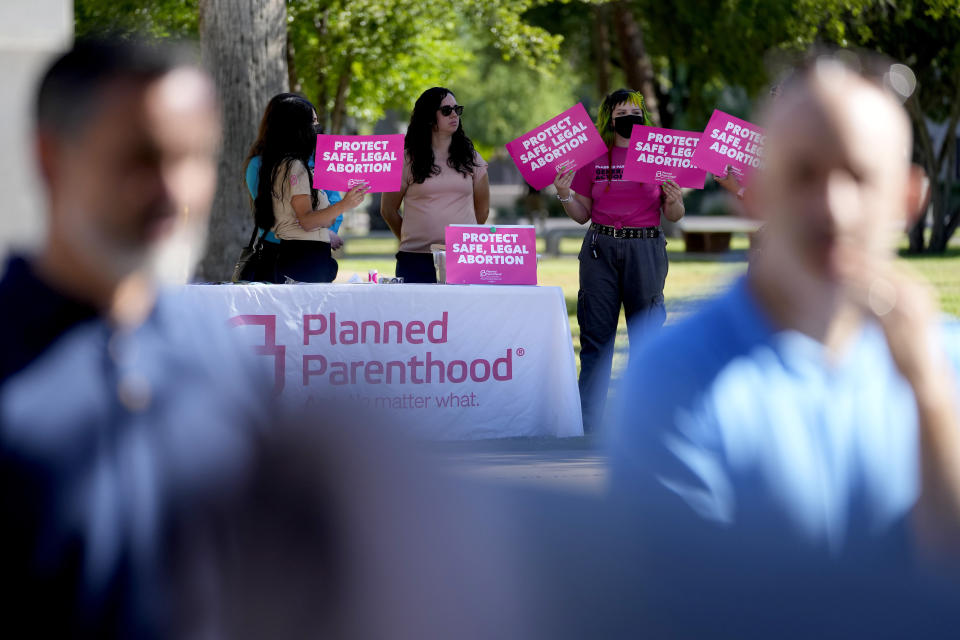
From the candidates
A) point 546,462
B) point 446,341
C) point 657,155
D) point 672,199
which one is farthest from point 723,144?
point 546,462

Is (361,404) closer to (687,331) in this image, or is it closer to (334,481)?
(334,481)

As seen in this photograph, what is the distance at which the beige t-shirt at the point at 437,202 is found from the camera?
7559 mm

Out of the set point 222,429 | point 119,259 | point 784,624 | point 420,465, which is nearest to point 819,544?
point 784,624

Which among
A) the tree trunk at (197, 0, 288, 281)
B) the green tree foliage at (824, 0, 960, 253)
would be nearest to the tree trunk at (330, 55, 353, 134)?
the green tree foliage at (824, 0, 960, 253)

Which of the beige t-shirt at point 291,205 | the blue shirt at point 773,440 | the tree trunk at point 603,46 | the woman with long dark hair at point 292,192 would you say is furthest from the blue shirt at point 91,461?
the tree trunk at point 603,46

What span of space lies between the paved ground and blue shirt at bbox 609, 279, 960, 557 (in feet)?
15.3

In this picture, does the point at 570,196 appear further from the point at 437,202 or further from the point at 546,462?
the point at 546,462

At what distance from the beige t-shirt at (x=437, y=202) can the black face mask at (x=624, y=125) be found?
0.83 meters

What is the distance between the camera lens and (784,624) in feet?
4.10

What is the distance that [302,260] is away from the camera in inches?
288

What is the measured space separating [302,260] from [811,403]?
614 centimetres

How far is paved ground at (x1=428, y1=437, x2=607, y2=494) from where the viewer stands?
21.3ft

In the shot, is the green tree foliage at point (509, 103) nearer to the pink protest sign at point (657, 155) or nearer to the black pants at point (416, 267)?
the black pants at point (416, 267)

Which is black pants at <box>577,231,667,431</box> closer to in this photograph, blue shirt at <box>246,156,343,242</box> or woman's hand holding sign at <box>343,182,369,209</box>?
woman's hand holding sign at <box>343,182,369,209</box>
